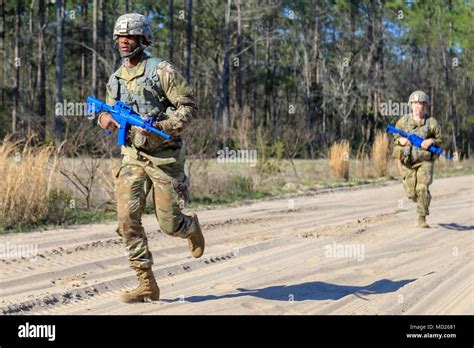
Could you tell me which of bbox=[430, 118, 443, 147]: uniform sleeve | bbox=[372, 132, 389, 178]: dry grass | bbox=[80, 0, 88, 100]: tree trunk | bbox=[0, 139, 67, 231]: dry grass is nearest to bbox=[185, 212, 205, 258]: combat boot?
bbox=[0, 139, 67, 231]: dry grass

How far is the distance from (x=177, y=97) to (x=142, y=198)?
0.84 m

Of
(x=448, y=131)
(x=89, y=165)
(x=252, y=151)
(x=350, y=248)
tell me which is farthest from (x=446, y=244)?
(x=448, y=131)

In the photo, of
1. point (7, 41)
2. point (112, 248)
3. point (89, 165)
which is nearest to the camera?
point (112, 248)

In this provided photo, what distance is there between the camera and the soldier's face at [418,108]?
30.1 ft

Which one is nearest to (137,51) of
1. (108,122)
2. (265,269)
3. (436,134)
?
(108,122)

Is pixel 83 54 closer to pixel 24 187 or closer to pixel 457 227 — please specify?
pixel 24 187

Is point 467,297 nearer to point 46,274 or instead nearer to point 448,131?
point 46,274

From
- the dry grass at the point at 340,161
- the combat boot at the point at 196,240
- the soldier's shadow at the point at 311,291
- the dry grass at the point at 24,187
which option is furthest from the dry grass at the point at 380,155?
the combat boot at the point at 196,240

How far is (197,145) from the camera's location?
41.7 feet

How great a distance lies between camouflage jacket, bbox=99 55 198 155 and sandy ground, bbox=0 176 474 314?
1281 millimetres

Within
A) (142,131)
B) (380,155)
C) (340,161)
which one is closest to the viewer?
(142,131)

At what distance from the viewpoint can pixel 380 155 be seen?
1947 cm

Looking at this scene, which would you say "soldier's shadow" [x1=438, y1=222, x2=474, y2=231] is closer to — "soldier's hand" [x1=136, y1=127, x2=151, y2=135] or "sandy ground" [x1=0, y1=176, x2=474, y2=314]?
"sandy ground" [x1=0, y1=176, x2=474, y2=314]

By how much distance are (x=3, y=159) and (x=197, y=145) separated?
4683 mm
